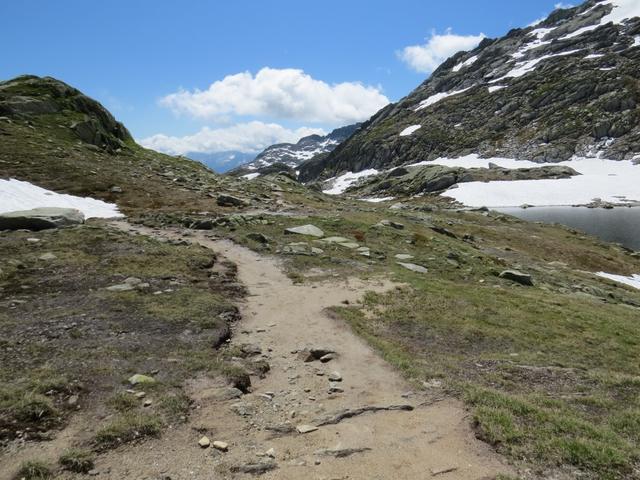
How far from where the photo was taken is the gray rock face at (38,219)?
28297 mm

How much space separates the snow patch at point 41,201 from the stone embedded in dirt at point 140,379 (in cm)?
2801

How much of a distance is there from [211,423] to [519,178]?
17038 cm

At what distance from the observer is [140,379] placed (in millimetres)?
12281

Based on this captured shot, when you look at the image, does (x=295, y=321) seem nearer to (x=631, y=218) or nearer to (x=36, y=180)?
(x=36, y=180)

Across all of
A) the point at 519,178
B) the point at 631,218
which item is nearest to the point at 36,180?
the point at 631,218

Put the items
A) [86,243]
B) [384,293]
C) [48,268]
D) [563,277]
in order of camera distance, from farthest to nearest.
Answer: [563,277], [86,243], [384,293], [48,268]

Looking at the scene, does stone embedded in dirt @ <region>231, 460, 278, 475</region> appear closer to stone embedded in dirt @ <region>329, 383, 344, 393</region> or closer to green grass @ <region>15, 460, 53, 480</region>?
green grass @ <region>15, 460, 53, 480</region>

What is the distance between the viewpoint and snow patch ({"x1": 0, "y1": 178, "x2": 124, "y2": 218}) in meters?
34.0

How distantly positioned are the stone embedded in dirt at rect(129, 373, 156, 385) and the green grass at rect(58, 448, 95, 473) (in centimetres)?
310

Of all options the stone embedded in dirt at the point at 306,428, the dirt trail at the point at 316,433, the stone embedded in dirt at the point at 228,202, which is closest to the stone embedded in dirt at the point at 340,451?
the dirt trail at the point at 316,433

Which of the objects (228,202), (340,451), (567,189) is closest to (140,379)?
(340,451)

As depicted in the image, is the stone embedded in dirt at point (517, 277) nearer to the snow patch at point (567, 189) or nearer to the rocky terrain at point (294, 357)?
the rocky terrain at point (294, 357)

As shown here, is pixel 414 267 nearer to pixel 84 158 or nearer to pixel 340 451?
pixel 340 451

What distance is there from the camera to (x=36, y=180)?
41.7 meters
